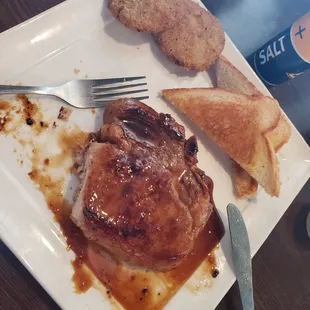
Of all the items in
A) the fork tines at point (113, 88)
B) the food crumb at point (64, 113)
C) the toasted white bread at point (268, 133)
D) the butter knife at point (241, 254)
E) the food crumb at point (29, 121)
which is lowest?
the butter knife at point (241, 254)

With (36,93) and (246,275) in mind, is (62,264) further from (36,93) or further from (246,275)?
(246,275)

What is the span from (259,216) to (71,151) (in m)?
1.07

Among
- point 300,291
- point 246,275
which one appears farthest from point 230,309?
point 300,291

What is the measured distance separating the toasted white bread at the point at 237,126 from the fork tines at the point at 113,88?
163mm

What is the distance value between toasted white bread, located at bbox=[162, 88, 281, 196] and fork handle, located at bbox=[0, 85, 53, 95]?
2.00ft

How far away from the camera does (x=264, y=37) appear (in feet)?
9.01

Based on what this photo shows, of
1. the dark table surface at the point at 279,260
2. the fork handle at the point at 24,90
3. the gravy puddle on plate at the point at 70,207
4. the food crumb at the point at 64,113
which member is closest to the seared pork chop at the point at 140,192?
the gravy puddle on plate at the point at 70,207

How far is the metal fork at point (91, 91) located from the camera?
188 centimetres

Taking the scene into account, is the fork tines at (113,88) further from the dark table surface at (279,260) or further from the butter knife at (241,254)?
the butter knife at (241,254)

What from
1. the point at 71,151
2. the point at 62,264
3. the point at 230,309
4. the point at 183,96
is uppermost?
the point at 71,151

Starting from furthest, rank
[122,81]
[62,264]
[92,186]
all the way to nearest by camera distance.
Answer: [122,81], [62,264], [92,186]

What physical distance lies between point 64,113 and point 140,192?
56 centimetres

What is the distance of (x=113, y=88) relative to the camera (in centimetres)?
199

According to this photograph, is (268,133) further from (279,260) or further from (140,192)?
(140,192)
